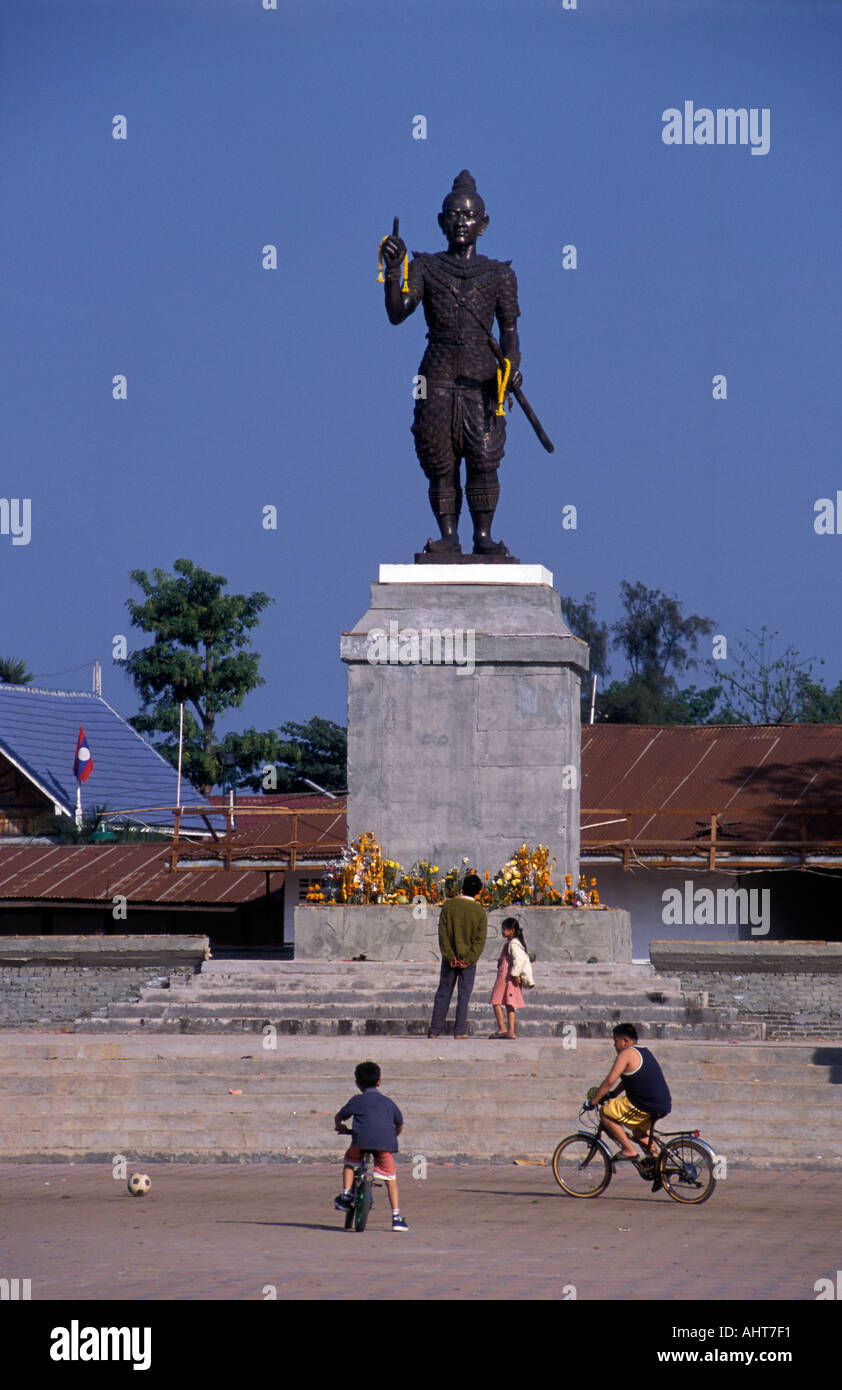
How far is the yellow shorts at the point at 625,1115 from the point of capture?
1132 centimetres

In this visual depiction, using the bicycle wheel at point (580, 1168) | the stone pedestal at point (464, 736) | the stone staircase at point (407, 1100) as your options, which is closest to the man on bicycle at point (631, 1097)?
the bicycle wheel at point (580, 1168)

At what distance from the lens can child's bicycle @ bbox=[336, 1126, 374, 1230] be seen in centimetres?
992

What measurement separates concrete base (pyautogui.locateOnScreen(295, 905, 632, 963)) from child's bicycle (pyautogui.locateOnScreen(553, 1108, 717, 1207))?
6339 mm

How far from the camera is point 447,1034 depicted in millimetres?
Answer: 15625

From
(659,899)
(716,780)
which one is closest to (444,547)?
(659,899)

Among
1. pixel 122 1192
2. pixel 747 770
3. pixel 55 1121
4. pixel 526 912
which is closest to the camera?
pixel 122 1192

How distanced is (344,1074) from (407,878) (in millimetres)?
4983

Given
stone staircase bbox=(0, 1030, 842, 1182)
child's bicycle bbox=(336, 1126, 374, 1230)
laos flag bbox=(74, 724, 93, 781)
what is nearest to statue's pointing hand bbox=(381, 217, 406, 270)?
stone staircase bbox=(0, 1030, 842, 1182)

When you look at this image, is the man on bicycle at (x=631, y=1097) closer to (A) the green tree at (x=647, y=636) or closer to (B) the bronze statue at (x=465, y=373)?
(B) the bronze statue at (x=465, y=373)

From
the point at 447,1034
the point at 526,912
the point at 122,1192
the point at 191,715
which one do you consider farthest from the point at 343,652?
the point at 191,715

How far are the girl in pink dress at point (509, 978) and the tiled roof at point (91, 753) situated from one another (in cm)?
2245

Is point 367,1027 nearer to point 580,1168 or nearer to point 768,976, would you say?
point 580,1168

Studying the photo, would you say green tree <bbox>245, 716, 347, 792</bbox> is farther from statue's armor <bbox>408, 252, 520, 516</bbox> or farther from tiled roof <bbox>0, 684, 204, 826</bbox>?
statue's armor <bbox>408, 252, 520, 516</bbox>

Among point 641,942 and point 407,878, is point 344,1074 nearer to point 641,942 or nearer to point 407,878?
point 407,878
